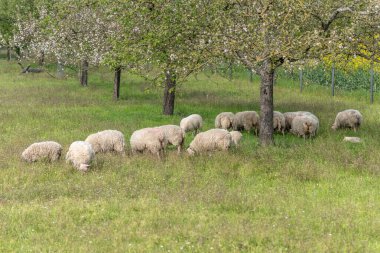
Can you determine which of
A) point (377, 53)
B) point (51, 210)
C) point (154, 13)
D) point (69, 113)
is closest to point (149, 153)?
point (154, 13)

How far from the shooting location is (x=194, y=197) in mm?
10742

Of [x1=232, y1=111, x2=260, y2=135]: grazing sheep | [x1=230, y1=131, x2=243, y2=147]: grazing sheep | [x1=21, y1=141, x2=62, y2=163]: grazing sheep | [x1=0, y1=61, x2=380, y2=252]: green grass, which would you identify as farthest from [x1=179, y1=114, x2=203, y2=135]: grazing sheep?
[x1=21, y1=141, x2=62, y2=163]: grazing sheep

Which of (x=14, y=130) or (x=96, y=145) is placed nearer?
(x=96, y=145)

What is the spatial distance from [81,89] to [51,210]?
77.4 ft

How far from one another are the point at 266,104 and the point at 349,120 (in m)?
4.75

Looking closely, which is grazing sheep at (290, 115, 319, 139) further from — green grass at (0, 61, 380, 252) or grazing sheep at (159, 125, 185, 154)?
grazing sheep at (159, 125, 185, 154)

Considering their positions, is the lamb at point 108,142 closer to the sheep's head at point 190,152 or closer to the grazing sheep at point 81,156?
the grazing sheep at point 81,156

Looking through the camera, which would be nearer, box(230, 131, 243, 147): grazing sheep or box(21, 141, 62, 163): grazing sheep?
box(21, 141, 62, 163): grazing sheep

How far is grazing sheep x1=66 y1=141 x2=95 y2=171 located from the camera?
13160 mm

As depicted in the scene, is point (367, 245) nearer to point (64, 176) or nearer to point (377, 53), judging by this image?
point (64, 176)

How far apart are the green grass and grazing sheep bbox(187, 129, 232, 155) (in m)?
0.42

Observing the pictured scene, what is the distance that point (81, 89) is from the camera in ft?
108

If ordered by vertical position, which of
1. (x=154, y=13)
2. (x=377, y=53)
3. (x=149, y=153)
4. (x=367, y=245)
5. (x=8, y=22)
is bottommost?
(x=367, y=245)

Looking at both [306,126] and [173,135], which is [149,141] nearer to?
[173,135]
